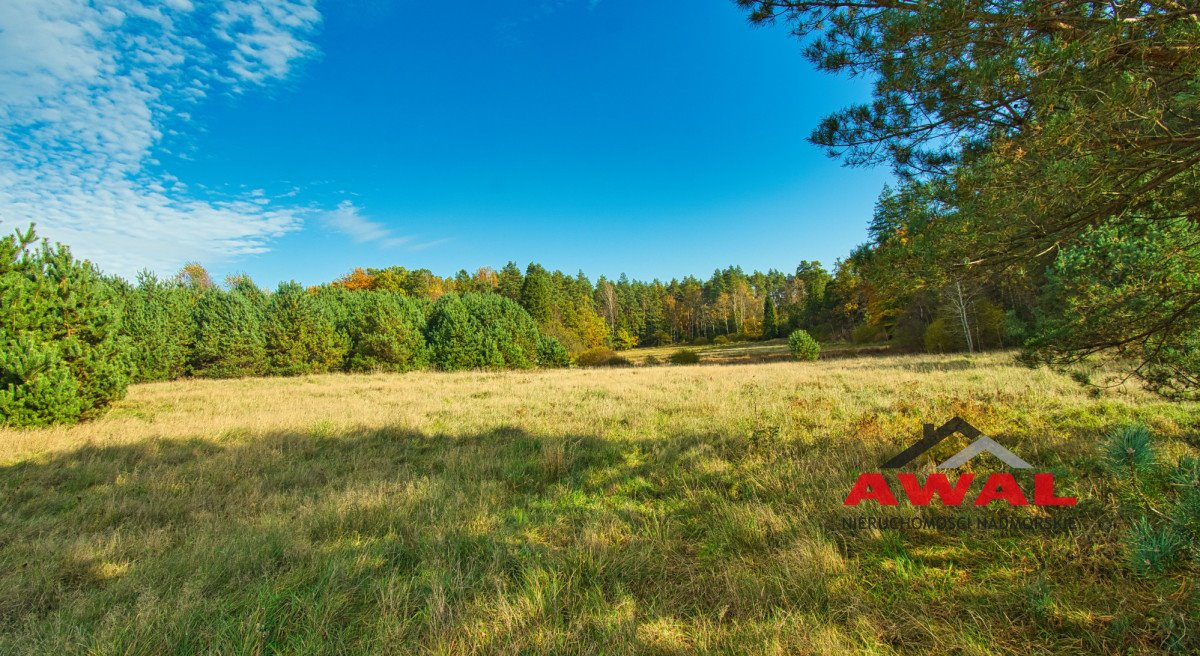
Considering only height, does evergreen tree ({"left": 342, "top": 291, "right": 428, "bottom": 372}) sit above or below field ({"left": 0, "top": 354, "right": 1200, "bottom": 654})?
above

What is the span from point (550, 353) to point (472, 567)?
24427 mm

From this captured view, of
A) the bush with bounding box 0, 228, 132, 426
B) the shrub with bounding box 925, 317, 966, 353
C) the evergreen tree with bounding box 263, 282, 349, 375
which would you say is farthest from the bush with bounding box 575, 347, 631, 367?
the bush with bounding box 0, 228, 132, 426

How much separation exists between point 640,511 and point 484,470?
2363 millimetres

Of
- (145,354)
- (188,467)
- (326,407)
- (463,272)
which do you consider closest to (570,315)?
(463,272)

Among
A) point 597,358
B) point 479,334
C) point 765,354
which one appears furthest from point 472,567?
point 765,354

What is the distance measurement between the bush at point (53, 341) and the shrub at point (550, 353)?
759 inches

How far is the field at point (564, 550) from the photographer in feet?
7.27

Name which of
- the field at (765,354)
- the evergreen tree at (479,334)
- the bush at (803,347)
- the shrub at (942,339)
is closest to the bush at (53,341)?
the evergreen tree at (479,334)

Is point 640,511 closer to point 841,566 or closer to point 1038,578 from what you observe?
point 841,566

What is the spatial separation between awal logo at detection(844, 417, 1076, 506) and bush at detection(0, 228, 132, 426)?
12.8 m

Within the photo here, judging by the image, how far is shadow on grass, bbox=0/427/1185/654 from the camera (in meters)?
2.25

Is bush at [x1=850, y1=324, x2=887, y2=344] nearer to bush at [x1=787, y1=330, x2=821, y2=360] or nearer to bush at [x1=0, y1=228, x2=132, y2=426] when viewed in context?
bush at [x1=787, y1=330, x2=821, y2=360]

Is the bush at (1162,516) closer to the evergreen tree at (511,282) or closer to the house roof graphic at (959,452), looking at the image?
the house roof graphic at (959,452)

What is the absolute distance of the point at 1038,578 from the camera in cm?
238
